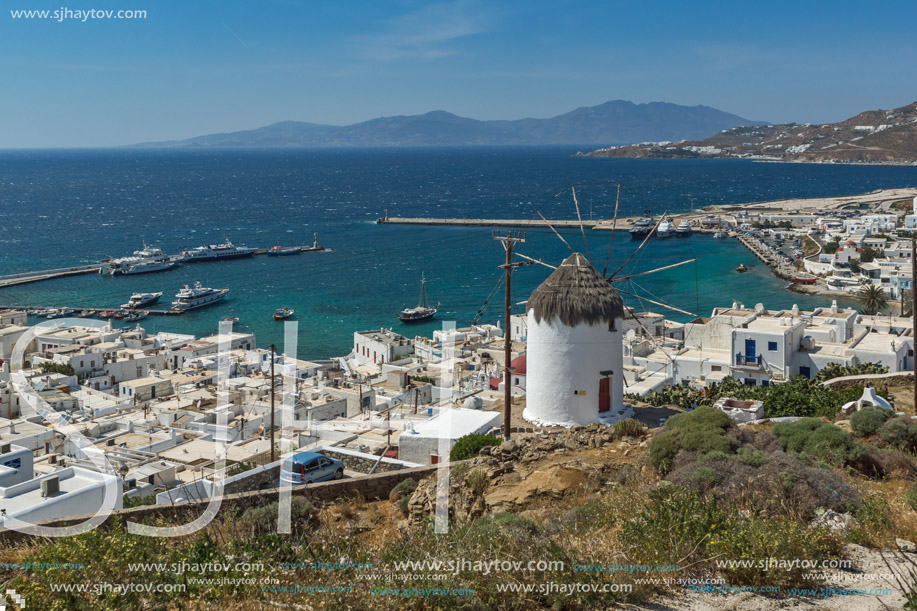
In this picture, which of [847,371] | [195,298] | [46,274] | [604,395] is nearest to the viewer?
[604,395]

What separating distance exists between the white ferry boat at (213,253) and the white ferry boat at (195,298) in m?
17.5

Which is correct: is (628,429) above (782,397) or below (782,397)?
above

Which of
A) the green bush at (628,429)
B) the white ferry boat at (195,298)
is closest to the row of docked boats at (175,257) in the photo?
the white ferry boat at (195,298)

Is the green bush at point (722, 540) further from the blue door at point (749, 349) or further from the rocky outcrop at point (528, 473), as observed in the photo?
the blue door at point (749, 349)

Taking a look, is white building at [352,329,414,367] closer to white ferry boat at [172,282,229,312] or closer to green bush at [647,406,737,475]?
white ferry boat at [172,282,229,312]

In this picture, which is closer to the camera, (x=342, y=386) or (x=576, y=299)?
(x=576, y=299)

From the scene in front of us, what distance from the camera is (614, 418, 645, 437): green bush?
12.1m

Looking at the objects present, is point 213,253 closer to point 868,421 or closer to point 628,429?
point 628,429

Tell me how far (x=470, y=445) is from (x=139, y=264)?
6775 centimetres

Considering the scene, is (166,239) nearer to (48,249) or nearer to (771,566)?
(48,249)

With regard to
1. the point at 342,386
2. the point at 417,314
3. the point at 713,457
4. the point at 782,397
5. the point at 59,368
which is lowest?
the point at 342,386

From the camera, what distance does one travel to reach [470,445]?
1291 cm

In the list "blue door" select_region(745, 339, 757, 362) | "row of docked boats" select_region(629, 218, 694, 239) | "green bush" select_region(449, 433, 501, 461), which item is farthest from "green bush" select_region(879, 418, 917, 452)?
"row of docked boats" select_region(629, 218, 694, 239)

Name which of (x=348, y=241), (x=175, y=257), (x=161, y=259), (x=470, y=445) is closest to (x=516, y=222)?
(x=348, y=241)
